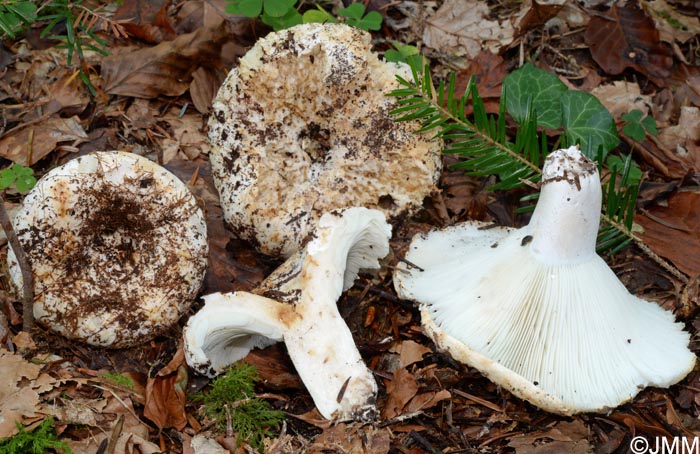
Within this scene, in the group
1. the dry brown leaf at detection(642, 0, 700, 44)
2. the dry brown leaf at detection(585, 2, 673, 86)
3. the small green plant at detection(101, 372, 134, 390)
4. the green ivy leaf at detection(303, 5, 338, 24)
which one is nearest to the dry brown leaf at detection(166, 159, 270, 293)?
the small green plant at detection(101, 372, 134, 390)

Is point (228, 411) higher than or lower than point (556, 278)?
lower

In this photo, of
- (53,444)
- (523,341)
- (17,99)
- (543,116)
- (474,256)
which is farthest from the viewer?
(17,99)

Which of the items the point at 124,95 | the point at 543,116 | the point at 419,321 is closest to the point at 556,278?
the point at 419,321

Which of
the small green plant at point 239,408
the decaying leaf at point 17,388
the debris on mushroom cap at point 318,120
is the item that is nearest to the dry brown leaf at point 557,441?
the small green plant at point 239,408

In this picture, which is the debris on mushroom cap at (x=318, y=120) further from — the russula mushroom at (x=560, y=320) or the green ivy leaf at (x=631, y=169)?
the green ivy leaf at (x=631, y=169)

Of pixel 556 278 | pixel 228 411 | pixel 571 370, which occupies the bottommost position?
pixel 228 411

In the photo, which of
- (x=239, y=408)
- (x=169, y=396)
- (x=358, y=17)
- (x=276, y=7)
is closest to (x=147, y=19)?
(x=276, y=7)

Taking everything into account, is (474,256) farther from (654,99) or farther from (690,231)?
(654,99)
